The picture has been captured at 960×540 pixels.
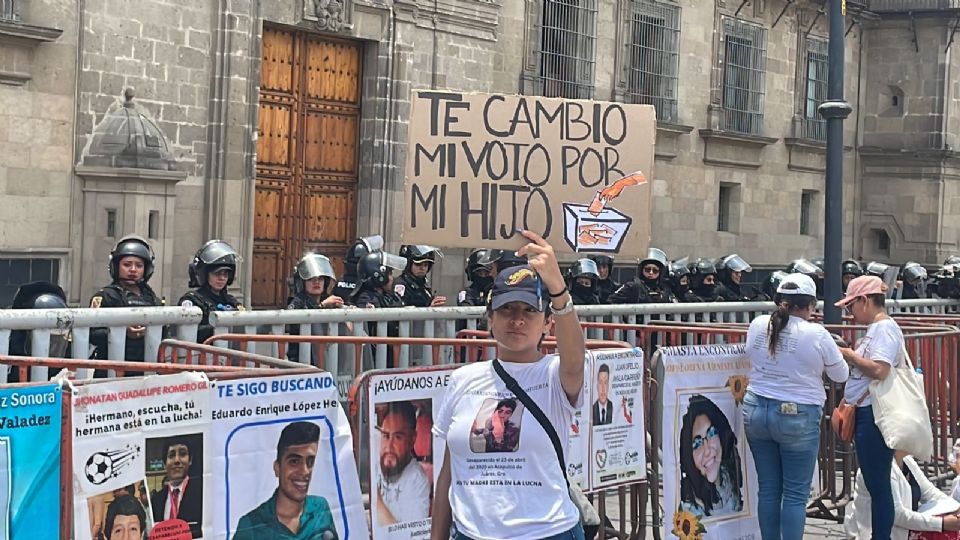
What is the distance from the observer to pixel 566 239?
28.2 feet

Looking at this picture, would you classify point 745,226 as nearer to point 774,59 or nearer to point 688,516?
point 774,59

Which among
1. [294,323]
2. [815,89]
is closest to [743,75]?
[815,89]

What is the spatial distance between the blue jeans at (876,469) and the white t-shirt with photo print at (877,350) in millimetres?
103

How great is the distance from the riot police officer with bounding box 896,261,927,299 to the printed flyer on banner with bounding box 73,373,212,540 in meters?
16.1

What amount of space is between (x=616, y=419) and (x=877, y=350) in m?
1.90

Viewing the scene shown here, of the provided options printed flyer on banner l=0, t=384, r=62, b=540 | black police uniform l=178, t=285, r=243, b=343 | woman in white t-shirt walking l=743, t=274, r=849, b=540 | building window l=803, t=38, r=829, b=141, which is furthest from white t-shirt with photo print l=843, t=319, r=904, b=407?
building window l=803, t=38, r=829, b=141

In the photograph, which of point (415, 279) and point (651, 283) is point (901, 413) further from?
point (651, 283)

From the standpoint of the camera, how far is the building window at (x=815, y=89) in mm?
28172

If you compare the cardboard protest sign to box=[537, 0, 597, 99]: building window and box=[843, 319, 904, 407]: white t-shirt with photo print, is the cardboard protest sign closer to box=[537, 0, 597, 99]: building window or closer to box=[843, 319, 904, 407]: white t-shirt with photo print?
box=[843, 319, 904, 407]: white t-shirt with photo print

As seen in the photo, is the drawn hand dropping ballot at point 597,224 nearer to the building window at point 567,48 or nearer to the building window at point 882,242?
the building window at point 567,48

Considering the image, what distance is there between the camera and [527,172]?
8633mm

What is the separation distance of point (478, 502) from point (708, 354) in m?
3.47

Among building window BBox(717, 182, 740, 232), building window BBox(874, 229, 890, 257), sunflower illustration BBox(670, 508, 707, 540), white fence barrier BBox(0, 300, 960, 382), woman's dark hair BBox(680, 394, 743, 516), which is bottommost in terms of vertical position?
sunflower illustration BBox(670, 508, 707, 540)

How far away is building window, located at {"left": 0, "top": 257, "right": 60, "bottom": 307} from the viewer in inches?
532
